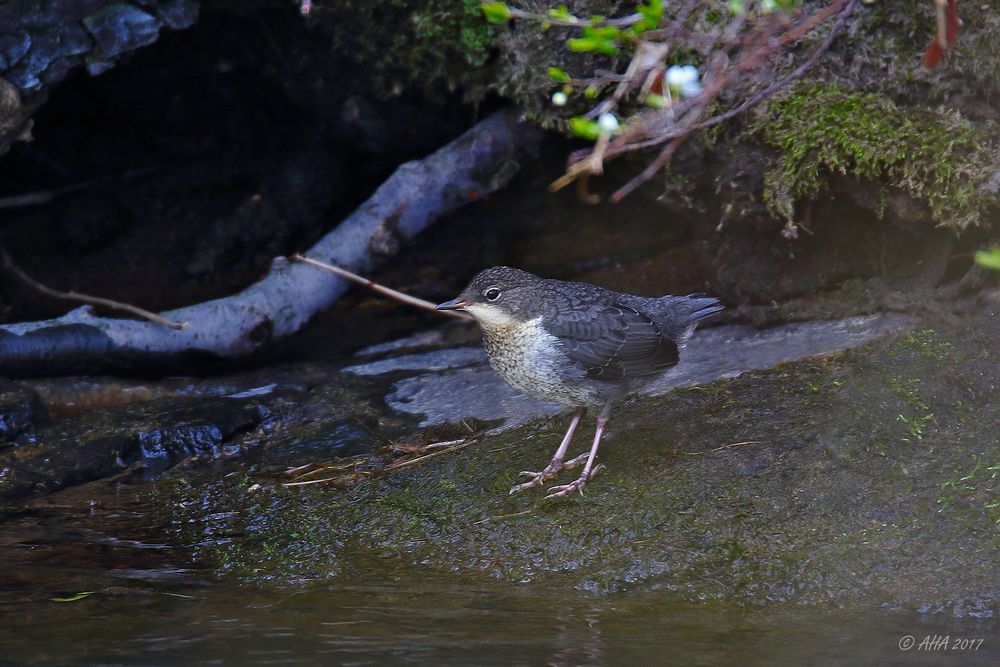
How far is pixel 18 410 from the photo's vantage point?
5473 mm

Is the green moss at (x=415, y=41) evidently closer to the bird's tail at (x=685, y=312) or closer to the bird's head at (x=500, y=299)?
the bird's head at (x=500, y=299)

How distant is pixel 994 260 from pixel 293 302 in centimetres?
517

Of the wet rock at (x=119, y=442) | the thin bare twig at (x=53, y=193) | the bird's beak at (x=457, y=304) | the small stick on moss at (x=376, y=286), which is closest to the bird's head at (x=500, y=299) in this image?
the bird's beak at (x=457, y=304)

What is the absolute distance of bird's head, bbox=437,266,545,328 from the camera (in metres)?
4.95

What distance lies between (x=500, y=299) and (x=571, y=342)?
42 centimetres

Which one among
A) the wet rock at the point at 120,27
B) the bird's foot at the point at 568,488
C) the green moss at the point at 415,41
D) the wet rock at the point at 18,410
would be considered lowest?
the bird's foot at the point at 568,488

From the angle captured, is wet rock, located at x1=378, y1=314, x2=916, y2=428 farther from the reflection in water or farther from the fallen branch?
the reflection in water

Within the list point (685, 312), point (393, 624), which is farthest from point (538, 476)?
point (685, 312)

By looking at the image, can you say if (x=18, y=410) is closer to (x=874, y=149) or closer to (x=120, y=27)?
(x=120, y=27)

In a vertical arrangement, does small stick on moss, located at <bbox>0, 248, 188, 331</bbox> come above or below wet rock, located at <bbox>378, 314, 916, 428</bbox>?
above

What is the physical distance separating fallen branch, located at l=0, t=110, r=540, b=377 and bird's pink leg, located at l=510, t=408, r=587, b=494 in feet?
7.92

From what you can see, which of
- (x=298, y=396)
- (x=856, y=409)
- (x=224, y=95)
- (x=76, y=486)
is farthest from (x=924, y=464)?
(x=224, y=95)

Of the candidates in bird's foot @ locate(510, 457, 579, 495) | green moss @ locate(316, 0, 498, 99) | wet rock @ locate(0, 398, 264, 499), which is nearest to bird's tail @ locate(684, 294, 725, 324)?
bird's foot @ locate(510, 457, 579, 495)

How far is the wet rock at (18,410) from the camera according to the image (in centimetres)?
542
